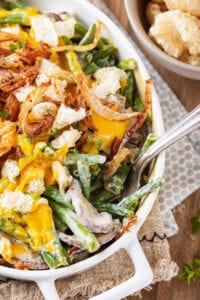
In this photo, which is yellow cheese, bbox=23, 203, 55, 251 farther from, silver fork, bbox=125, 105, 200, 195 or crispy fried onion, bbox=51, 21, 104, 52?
crispy fried onion, bbox=51, 21, 104, 52

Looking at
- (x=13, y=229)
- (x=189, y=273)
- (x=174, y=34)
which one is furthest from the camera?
(x=189, y=273)

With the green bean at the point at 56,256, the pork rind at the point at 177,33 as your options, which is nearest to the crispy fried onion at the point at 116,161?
the green bean at the point at 56,256

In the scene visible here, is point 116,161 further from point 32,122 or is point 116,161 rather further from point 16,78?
point 16,78

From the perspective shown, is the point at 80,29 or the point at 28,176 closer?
the point at 28,176

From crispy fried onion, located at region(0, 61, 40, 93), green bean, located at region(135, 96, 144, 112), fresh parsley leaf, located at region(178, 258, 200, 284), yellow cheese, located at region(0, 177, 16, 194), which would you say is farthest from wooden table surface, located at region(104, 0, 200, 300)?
crispy fried onion, located at region(0, 61, 40, 93)

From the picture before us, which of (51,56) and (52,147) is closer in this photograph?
(52,147)

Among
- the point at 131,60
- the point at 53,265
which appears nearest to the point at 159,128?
the point at 131,60

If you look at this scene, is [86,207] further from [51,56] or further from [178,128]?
[51,56]

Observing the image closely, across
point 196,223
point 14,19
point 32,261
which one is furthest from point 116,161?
point 14,19
